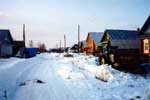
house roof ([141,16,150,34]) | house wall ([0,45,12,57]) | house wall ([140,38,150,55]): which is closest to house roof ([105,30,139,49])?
house wall ([140,38,150,55])

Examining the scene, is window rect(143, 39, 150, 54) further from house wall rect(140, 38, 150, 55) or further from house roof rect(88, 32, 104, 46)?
house roof rect(88, 32, 104, 46)

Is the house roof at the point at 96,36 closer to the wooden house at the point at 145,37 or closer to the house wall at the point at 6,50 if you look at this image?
the house wall at the point at 6,50

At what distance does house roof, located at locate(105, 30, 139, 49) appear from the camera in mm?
43188

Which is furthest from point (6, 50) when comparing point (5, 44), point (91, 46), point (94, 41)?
point (91, 46)

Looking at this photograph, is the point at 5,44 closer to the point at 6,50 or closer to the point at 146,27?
the point at 6,50

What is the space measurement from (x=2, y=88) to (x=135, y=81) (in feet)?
25.7

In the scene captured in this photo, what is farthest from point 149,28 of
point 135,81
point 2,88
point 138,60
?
point 2,88

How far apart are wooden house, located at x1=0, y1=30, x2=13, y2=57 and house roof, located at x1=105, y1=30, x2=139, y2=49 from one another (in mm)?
22230

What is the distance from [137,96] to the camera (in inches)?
441

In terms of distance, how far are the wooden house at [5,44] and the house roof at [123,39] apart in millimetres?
22230

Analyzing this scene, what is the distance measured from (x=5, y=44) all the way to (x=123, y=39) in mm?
25209

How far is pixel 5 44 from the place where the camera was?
54594mm

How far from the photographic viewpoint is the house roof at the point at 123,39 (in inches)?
1700

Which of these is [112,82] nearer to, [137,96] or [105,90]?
[105,90]
